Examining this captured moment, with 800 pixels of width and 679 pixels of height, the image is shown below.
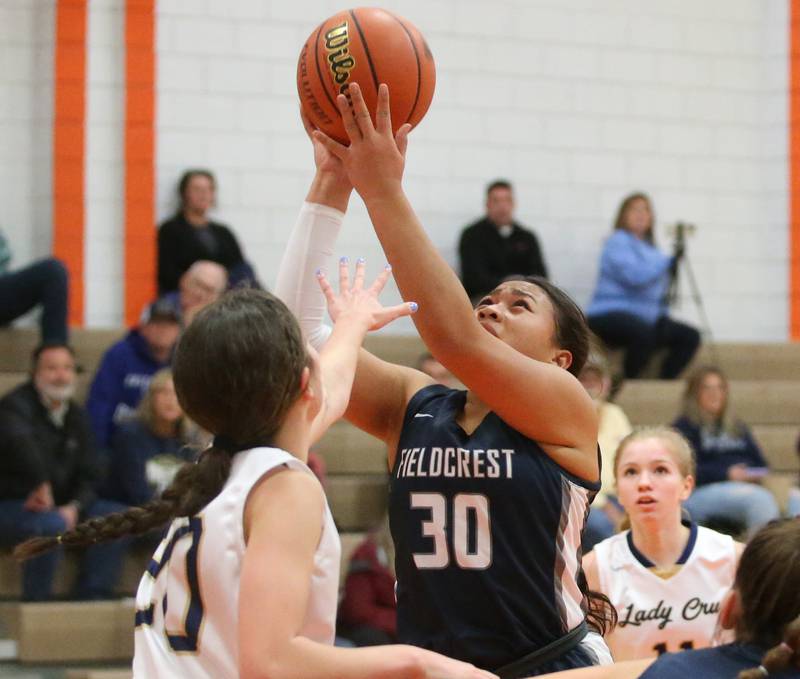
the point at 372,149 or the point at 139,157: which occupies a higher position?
the point at 139,157

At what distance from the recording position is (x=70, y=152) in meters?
7.92

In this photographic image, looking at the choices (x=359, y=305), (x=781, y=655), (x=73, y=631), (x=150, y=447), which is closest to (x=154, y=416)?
(x=150, y=447)

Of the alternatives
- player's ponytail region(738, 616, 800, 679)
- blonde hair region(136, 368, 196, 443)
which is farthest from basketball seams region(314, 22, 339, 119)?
blonde hair region(136, 368, 196, 443)

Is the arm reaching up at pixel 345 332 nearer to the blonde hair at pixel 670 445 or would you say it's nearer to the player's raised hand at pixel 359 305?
the player's raised hand at pixel 359 305

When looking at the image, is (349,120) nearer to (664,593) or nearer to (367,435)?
(664,593)

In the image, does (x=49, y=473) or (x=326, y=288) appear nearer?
(x=326, y=288)

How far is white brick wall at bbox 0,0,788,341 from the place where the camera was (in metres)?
8.03

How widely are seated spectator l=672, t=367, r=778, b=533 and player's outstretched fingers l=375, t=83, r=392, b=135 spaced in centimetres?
454

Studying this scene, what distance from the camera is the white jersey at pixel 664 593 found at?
12.8 ft

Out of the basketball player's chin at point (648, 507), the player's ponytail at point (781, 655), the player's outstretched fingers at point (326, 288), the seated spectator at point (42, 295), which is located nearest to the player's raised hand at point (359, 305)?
the player's outstretched fingers at point (326, 288)

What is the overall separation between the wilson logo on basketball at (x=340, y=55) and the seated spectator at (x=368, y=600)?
3.49 metres

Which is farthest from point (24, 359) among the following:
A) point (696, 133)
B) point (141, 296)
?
point (696, 133)

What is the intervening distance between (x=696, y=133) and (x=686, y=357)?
1.87 m

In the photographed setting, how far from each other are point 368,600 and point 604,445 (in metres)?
1.56
